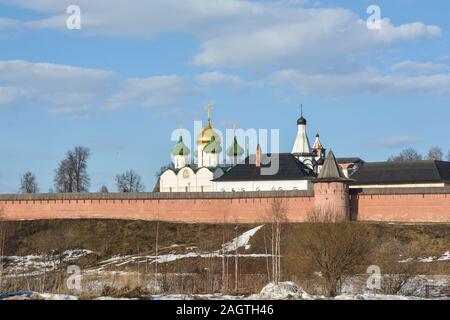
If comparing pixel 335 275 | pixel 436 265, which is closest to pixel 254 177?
pixel 436 265

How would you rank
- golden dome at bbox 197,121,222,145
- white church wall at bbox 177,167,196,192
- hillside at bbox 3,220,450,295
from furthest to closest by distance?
1. golden dome at bbox 197,121,222,145
2. white church wall at bbox 177,167,196,192
3. hillside at bbox 3,220,450,295

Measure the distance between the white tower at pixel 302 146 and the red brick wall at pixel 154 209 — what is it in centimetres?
1677

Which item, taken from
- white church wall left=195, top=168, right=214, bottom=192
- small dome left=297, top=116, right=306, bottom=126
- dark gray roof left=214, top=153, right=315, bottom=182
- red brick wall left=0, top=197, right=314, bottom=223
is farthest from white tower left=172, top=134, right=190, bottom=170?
red brick wall left=0, top=197, right=314, bottom=223

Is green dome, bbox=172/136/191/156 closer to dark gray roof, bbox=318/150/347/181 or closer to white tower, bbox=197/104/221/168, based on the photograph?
white tower, bbox=197/104/221/168

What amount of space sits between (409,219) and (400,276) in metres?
15.1

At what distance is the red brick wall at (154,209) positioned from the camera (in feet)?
113

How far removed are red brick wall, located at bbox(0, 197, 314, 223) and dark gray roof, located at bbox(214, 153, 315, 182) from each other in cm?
850

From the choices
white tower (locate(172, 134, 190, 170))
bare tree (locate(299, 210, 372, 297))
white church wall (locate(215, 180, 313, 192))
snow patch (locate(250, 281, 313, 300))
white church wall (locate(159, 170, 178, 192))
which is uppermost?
white tower (locate(172, 134, 190, 170))

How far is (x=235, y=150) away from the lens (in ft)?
163

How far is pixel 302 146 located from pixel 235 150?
4.62m

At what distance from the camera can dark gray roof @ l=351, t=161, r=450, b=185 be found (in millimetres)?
40656

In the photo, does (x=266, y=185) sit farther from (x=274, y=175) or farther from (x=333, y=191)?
(x=333, y=191)

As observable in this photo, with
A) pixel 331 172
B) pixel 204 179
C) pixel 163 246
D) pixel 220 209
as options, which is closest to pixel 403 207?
pixel 331 172
